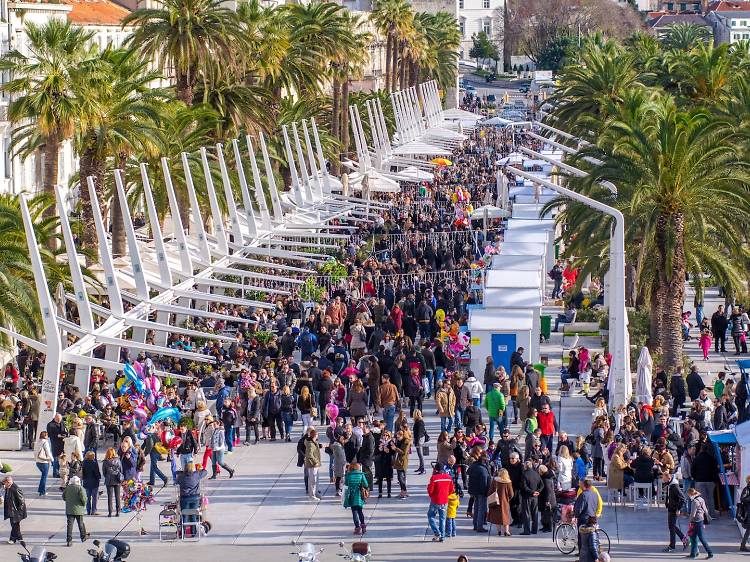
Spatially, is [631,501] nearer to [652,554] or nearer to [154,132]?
[652,554]

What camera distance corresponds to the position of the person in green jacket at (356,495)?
80.6 ft

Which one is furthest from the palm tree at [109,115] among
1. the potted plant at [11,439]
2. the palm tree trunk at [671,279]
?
the palm tree trunk at [671,279]

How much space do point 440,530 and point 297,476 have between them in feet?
15.4

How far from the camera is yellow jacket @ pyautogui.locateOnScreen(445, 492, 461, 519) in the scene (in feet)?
79.9

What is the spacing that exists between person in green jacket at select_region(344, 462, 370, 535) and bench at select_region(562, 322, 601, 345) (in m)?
17.5

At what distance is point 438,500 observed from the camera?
24125 mm

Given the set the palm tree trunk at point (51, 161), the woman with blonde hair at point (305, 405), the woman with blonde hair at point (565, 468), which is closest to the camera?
the woman with blonde hair at point (565, 468)

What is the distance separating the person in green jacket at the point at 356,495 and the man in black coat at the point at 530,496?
7.39 feet

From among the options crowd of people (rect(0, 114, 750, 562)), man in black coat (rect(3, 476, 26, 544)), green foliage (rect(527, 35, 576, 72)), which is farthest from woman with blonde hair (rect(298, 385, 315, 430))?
green foliage (rect(527, 35, 576, 72))

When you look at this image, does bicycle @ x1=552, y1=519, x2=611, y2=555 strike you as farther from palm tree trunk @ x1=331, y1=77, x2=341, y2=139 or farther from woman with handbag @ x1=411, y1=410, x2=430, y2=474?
palm tree trunk @ x1=331, y1=77, x2=341, y2=139

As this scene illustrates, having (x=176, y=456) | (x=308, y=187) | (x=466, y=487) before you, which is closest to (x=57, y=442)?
(x=176, y=456)

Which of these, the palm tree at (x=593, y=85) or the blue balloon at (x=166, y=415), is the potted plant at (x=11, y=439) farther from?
the palm tree at (x=593, y=85)

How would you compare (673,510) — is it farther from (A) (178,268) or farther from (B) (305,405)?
(A) (178,268)

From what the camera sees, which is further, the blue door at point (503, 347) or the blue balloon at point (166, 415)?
the blue door at point (503, 347)
